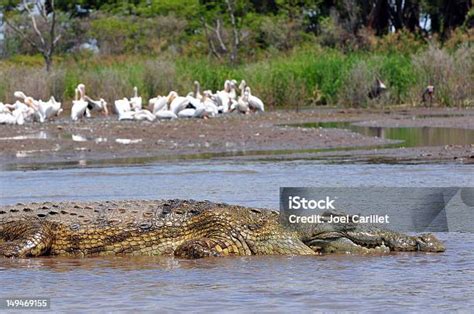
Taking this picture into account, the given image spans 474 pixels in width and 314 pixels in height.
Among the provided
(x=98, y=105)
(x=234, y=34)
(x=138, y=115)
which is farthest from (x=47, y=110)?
(x=234, y=34)

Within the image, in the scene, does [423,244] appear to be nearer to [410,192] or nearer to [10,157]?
[410,192]

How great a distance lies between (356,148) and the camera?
20266 mm

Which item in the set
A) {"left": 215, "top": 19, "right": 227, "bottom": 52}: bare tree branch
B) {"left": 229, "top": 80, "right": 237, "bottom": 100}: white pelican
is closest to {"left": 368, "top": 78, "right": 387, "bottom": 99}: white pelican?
{"left": 229, "top": 80, "right": 237, "bottom": 100}: white pelican

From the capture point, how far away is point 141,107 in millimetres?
30062

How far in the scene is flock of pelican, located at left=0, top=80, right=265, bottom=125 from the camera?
27.5m

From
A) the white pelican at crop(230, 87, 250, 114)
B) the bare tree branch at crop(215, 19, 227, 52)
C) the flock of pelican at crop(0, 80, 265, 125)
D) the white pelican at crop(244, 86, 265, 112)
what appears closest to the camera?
the flock of pelican at crop(0, 80, 265, 125)

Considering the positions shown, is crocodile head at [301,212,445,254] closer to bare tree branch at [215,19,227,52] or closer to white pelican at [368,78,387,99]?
white pelican at [368,78,387,99]

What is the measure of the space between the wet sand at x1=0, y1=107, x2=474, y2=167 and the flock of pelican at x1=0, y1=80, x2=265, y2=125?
0.51 metres

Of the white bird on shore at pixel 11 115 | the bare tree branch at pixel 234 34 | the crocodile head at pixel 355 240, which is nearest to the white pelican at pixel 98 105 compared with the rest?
the white bird on shore at pixel 11 115

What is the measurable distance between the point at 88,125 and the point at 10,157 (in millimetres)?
6971

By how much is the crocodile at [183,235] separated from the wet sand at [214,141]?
8362 millimetres

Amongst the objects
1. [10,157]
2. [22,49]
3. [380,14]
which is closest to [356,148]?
[10,157]

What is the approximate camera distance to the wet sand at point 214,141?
19.0 metres

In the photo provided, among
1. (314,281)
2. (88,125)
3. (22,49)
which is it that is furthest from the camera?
(22,49)
